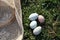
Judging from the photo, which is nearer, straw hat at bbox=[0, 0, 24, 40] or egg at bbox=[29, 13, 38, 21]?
straw hat at bbox=[0, 0, 24, 40]

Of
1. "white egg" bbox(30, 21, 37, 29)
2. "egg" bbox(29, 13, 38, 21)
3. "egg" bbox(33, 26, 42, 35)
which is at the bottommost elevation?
"egg" bbox(33, 26, 42, 35)

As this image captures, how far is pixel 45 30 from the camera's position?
6.71ft

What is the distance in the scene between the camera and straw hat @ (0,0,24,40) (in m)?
1.98

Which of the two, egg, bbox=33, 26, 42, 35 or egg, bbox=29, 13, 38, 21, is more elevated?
egg, bbox=29, 13, 38, 21

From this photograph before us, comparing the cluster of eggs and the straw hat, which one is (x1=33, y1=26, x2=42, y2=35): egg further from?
the straw hat

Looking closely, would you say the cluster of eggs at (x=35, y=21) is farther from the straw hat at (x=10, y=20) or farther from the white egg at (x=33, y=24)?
the straw hat at (x=10, y=20)

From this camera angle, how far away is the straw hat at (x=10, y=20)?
6.49 ft

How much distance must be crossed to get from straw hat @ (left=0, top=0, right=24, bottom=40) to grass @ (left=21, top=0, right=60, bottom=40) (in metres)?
0.08

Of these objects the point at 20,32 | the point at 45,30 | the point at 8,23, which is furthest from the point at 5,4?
the point at 45,30

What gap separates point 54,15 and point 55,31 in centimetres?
19

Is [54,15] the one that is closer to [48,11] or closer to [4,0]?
[48,11]

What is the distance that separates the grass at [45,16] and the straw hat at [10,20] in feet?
0.27

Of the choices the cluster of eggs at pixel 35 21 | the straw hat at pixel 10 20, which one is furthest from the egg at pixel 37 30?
the straw hat at pixel 10 20

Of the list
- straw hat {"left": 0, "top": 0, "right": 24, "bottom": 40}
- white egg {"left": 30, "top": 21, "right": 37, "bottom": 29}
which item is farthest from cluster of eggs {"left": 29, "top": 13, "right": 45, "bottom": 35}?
straw hat {"left": 0, "top": 0, "right": 24, "bottom": 40}
